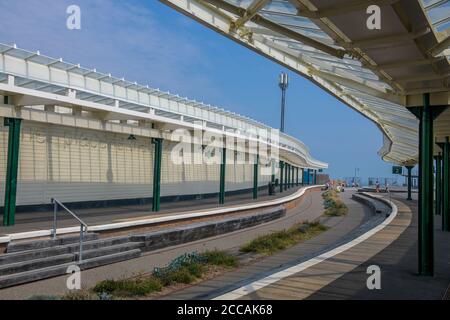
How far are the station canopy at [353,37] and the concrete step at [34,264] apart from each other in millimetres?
6104

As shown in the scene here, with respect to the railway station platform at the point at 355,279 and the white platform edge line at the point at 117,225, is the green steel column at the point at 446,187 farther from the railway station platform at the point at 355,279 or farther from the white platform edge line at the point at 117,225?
the white platform edge line at the point at 117,225

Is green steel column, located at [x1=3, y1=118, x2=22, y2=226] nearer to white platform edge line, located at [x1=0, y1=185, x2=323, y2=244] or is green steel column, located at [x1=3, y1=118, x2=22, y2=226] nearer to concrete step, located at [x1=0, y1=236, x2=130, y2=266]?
white platform edge line, located at [x1=0, y1=185, x2=323, y2=244]

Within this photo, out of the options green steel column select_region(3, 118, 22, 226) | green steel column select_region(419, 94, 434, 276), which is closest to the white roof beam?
green steel column select_region(419, 94, 434, 276)

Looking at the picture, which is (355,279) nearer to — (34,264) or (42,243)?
(34,264)

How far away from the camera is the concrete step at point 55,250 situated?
976 centimetres

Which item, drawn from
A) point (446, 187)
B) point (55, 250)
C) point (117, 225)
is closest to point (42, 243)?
point (55, 250)

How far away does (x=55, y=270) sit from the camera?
10.0 meters

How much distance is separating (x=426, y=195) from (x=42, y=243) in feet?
28.0

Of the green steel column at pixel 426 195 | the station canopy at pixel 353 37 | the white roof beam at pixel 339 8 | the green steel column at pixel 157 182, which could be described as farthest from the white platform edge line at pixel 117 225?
the green steel column at pixel 426 195

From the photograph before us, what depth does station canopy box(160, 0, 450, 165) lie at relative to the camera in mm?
6031

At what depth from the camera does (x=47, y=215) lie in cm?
1585

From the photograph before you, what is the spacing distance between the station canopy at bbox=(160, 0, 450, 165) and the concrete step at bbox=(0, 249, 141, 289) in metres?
6.06
